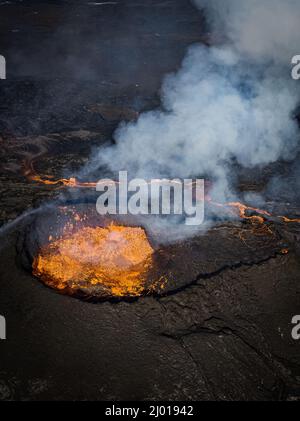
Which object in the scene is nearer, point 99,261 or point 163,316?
point 163,316

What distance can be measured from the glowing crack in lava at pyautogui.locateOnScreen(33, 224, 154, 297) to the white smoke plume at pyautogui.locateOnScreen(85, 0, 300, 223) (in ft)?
5.61

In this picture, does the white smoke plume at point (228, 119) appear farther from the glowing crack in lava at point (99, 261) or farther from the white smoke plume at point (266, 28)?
the glowing crack in lava at point (99, 261)

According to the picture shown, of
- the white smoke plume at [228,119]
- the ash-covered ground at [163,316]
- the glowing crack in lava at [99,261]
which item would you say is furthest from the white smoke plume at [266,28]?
the glowing crack in lava at [99,261]

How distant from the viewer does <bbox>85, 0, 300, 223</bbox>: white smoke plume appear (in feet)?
20.6

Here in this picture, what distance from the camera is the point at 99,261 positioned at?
163 inches

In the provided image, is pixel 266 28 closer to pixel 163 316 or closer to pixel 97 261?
pixel 97 261

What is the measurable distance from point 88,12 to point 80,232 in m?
17.2

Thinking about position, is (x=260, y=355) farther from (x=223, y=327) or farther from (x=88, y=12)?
(x=88, y=12)

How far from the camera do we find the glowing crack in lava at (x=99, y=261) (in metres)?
3.81

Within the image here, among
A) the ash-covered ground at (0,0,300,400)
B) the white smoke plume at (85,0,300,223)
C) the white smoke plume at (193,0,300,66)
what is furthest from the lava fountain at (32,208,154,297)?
the white smoke plume at (193,0,300,66)

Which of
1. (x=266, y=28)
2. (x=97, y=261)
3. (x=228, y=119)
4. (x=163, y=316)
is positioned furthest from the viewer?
(x=266, y=28)

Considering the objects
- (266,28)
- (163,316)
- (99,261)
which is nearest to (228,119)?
(266,28)

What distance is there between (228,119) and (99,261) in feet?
13.5
